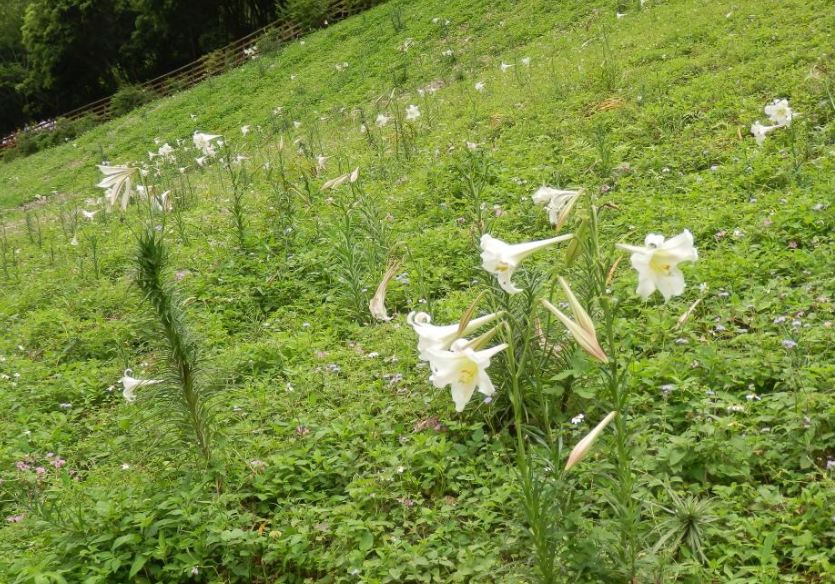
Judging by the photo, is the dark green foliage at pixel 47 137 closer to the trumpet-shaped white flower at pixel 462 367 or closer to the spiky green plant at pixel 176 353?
the spiky green plant at pixel 176 353

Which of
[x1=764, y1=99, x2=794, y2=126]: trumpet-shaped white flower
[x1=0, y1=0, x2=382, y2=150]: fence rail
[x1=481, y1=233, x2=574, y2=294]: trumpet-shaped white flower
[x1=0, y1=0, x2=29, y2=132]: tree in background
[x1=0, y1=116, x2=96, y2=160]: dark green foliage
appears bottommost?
[x1=0, y1=116, x2=96, y2=160]: dark green foliage

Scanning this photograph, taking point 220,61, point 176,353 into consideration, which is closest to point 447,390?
point 176,353

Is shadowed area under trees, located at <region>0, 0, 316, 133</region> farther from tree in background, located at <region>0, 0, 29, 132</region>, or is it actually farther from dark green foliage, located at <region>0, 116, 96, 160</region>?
dark green foliage, located at <region>0, 116, 96, 160</region>

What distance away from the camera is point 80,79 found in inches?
1318

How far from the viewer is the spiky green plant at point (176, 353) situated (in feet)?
9.48

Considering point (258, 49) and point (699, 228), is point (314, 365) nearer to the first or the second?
point (699, 228)

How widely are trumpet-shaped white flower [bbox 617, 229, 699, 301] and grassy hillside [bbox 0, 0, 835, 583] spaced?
222mm

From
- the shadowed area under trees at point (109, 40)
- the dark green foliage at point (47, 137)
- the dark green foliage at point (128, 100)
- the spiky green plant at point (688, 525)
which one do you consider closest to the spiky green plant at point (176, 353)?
the spiky green plant at point (688, 525)

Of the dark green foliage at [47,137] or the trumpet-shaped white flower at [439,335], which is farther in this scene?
the dark green foliage at [47,137]

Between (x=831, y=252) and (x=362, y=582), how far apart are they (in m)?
2.80

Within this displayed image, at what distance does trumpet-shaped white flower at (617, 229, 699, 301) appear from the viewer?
1.74 meters

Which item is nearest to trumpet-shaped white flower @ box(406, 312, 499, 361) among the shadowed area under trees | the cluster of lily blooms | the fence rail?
the cluster of lily blooms

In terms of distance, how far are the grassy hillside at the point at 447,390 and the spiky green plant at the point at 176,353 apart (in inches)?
2.3

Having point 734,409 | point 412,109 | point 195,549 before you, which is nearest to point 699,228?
point 734,409
